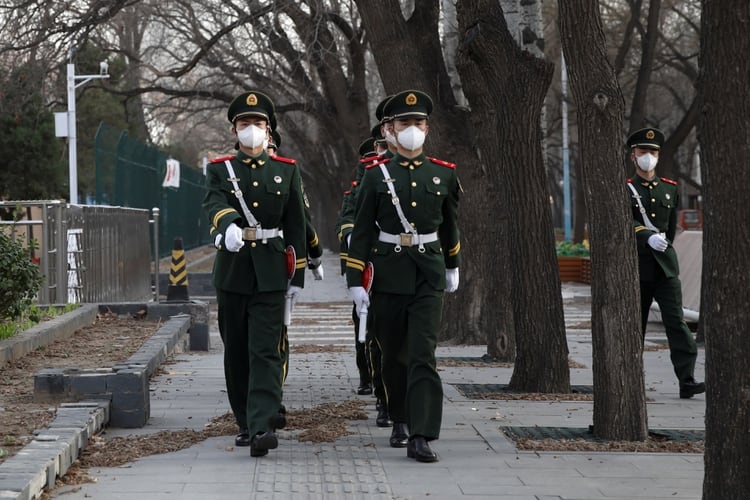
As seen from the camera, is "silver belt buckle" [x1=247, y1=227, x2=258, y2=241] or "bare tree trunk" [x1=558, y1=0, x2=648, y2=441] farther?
"bare tree trunk" [x1=558, y1=0, x2=648, y2=441]

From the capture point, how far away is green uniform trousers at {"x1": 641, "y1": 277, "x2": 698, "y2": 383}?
36.2 ft

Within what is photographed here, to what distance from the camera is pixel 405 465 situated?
7.55 meters

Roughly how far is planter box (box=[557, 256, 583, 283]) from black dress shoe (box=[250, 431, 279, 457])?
26.3 meters

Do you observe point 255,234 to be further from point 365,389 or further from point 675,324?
point 675,324

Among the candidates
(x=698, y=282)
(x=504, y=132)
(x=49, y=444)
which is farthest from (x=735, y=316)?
(x=698, y=282)

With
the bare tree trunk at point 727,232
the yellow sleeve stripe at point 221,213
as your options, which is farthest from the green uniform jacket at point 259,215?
the bare tree trunk at point 727,232

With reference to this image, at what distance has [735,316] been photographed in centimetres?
527

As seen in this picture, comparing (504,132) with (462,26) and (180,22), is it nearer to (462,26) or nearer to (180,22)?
(462,26)

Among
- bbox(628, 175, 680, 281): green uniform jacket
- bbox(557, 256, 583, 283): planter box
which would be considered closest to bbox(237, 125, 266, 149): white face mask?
bbox(628, 175, 680, 281): green uniform jacket

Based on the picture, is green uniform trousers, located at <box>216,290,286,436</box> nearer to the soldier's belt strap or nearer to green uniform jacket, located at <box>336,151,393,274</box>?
the soldier's belt strap

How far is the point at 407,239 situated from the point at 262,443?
1471 millimetres

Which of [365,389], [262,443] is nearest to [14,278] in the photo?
[365,389]

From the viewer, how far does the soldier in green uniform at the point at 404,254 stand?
26.3ft

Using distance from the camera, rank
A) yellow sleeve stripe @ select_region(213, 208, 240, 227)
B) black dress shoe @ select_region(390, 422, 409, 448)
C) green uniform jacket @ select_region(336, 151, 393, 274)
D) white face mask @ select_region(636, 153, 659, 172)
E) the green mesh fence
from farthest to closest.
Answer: the green mesh fence → white face mask @ select_region(636, 153, 659, 172) → green uniform jacket @ select_region(336, 151, 393, 274) → black dress shoe @ select_region(390, 422, 409, 448) → yellow sleeve stripe @ select_region(213, 208, 240, 227)
